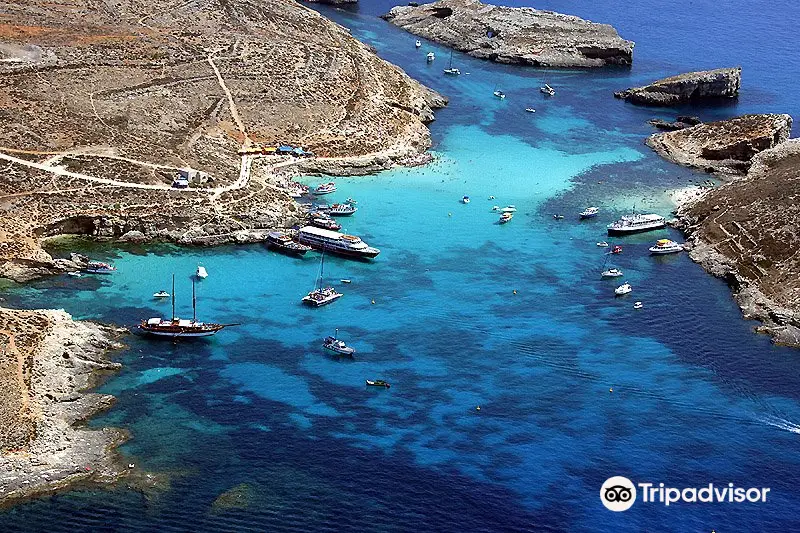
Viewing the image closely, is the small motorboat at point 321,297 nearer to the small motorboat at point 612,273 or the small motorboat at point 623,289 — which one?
the small motorboat at point 623,289

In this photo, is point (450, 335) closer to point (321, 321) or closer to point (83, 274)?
point (321, 321)

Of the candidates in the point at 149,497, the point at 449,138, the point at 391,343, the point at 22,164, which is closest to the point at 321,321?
the point at 391,343

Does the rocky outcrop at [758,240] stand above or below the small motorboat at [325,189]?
above

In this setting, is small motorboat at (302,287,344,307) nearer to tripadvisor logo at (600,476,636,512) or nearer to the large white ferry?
the large white ferry

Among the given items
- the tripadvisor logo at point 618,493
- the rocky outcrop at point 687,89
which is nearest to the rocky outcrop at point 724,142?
the rocky outcrop at point 687,89

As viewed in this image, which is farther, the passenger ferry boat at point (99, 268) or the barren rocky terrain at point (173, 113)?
the barren rocky terrain at point (173, 113)

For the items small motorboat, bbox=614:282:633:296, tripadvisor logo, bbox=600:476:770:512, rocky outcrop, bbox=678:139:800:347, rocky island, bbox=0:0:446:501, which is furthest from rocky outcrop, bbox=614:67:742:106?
tripadvisor logo, bbox=600:476:770:512
